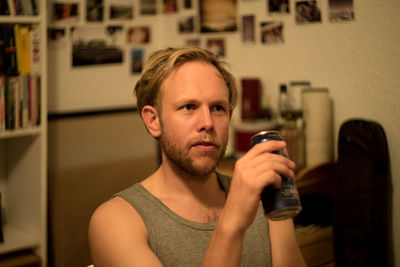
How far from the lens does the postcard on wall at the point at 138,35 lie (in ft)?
9.85

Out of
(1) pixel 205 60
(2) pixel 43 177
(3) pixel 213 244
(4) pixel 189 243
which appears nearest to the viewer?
(3) pixel 213 244

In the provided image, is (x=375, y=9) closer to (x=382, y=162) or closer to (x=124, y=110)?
(x=382, y=162)

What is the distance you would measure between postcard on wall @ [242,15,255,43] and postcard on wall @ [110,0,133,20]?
805 mm

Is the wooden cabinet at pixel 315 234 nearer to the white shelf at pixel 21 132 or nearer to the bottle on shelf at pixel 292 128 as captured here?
the bottle on shelf at pixel 292 128

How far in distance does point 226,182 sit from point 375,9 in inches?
41.6

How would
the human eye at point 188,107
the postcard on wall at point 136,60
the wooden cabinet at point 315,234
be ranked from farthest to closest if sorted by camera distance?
the postcard on wall at point 136,60 < the wooden cabinet at point 315,234 < the human eye at point 188,107

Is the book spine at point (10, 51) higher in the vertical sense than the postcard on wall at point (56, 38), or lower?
lower

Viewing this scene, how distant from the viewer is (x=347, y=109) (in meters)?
2.10

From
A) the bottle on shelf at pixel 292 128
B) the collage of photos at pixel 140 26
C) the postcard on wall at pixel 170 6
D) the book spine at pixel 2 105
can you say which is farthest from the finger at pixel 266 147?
the postcard on wall at pixel 170 6

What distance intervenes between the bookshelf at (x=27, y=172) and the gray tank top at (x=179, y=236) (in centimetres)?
116

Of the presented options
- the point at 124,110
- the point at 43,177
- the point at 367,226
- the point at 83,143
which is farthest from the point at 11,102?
the point at 367,226

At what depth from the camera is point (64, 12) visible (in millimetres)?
2684

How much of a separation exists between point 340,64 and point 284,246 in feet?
3.69

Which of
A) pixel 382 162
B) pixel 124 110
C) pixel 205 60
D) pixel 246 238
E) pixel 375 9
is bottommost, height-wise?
pixel 246 238
